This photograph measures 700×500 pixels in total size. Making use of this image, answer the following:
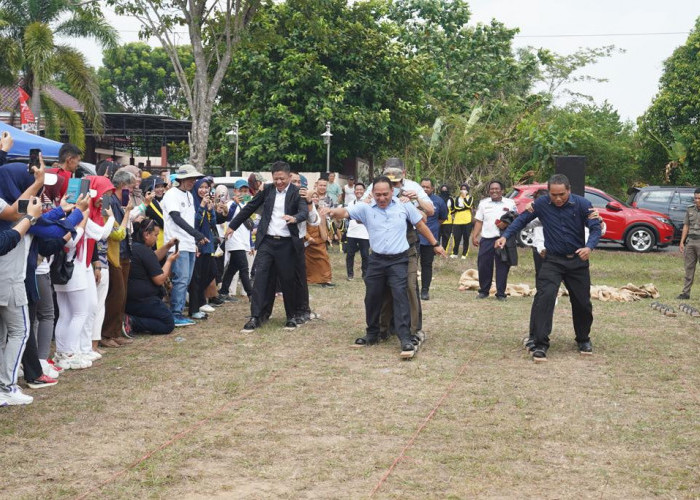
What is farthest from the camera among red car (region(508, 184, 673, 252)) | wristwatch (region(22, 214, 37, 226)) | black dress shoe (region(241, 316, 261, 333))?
red car (region(508, 184, 673, 252))

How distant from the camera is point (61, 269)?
26.8ft

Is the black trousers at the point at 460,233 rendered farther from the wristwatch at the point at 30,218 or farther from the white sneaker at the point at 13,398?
the wristwatch at the point at 30,218

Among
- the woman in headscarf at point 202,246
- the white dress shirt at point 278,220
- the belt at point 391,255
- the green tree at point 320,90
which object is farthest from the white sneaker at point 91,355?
the green tree at point 320,90

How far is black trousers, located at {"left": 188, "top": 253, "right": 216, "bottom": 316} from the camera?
12.0 meters

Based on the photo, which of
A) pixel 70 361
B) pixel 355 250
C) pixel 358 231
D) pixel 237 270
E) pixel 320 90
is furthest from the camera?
pixel 320 90

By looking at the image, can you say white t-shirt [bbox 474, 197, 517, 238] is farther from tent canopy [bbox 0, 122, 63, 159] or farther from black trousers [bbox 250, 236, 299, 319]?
tent canopy [bbox 0, 122, 63, 159]

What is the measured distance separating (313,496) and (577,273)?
204 inches

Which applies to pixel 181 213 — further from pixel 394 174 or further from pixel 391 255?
pixel 391 255

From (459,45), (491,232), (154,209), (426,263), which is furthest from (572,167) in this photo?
(459,45)

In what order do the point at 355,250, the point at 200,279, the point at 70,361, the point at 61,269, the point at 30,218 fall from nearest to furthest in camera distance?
the point at 30,218 < the point at 61,269 < the point at 70,361 < the point at 200,279 < the point at 355,250

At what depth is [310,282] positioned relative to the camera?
16.2 meters

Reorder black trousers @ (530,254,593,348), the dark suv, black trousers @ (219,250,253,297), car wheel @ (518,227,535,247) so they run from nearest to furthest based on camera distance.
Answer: black trousers @ (530,254,593,348)
black trousers @ (219,250,253,297)
car wheel @ (518,227,535,247)
the dark suv

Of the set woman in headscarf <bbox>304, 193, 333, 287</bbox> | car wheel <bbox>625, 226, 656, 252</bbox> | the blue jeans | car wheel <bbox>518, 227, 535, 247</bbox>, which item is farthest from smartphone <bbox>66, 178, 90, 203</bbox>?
car wheel <bbox>625, 226, 656, 252</bbox>

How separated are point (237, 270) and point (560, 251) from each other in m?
5.88
